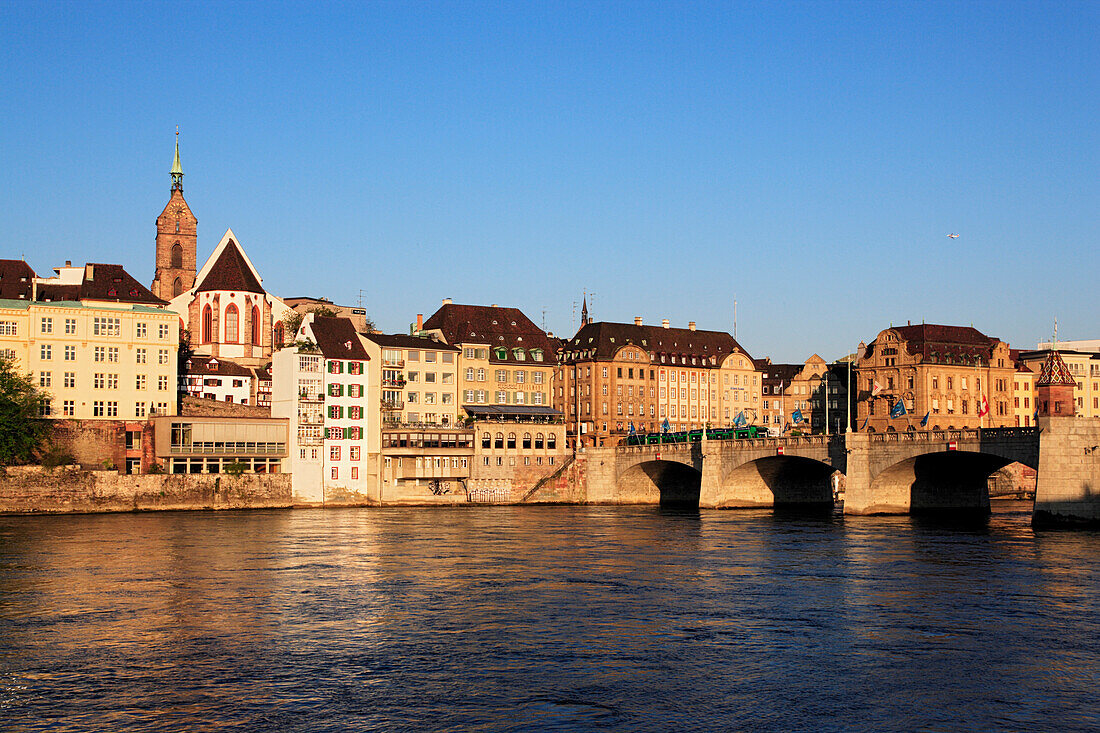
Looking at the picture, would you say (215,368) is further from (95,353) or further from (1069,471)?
(1069,471)

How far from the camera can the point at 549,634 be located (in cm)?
4541

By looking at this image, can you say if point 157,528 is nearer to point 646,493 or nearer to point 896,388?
point 646,493

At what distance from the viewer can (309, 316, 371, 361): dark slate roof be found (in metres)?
123

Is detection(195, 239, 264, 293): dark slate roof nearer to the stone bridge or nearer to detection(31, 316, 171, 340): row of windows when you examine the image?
detection(31, 316, 171, 340): row of windows

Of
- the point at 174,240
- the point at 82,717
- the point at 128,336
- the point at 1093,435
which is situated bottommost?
the point at 82,717

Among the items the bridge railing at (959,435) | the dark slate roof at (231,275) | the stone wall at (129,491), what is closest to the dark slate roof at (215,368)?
the dark slate roof at (231,275)

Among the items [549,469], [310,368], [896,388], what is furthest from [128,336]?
[896,388]

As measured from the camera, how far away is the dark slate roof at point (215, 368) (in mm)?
136125

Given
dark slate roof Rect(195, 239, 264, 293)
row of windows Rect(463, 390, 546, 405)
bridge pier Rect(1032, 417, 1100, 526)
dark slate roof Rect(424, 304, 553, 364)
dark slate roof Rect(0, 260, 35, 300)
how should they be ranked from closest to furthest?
bridge pier Rect(1032, 417, 1100, 526), dark slate roof Rect(0, 260, 35, 300), row of windows Rect(463, 390, 546, 405), dark slate roof Rect(424, 304, 553, 364), dark slate roof Rect(195, 239, 264, 293)

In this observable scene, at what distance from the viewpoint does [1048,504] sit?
8244 cm

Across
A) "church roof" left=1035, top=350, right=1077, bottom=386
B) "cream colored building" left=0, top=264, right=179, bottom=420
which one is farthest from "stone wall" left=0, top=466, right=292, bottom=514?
"church roof" left=1035, top=350, right=1077, bottom=386

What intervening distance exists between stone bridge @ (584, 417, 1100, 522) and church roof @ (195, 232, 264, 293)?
5120 centimetres

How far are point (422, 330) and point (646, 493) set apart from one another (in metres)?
35.9

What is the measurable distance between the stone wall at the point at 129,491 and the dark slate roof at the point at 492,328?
105 feet
